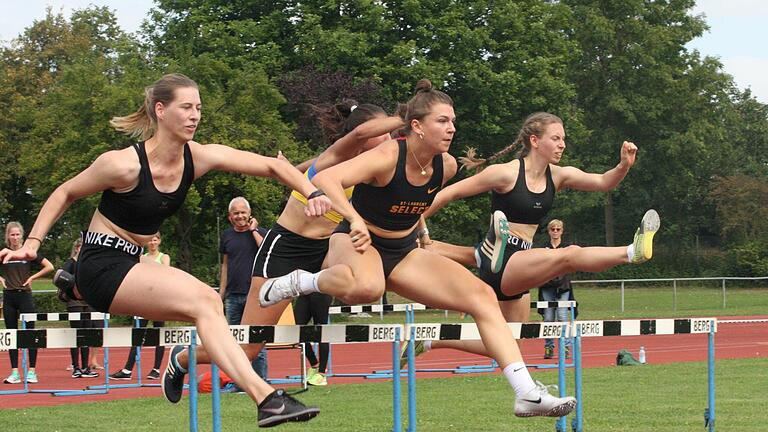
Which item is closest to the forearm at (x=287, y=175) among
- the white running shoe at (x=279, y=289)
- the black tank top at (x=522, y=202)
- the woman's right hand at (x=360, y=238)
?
the woman's right hand at (x=360, y=238)

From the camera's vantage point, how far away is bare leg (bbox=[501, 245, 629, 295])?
8.74 meters

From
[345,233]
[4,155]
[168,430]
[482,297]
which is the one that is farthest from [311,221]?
[4,155]

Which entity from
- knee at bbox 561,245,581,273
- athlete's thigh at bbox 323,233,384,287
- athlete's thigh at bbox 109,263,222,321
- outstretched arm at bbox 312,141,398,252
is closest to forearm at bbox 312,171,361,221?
outstretched arm at bbox 312,141,398,252

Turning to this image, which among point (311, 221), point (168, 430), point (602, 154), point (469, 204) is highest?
point (602, 154)

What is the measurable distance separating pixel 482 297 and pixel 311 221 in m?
1.49

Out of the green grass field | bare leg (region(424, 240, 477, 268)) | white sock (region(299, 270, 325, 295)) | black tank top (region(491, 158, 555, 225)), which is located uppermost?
black tank top (region(491, 158, 555, 225))

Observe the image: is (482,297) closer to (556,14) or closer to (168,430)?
(168,430)

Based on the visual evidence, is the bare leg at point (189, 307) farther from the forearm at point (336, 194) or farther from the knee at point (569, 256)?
the knee at point (569, 256)

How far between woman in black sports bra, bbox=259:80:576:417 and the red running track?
656 centimetres

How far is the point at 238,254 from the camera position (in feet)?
44.3

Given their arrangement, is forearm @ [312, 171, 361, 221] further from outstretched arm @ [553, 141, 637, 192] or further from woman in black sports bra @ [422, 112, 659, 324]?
outstretched arm @ [553, 141, 637, 192]

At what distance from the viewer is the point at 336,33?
39.7 m

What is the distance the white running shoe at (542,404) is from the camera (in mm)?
7062

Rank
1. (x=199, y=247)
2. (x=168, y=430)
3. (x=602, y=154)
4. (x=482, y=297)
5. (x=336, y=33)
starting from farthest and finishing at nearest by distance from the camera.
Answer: (x=602, y=154) → (x=336, y=33) → (x=199, y=247) → (x=168, y=430) → (x=482, y=297)
